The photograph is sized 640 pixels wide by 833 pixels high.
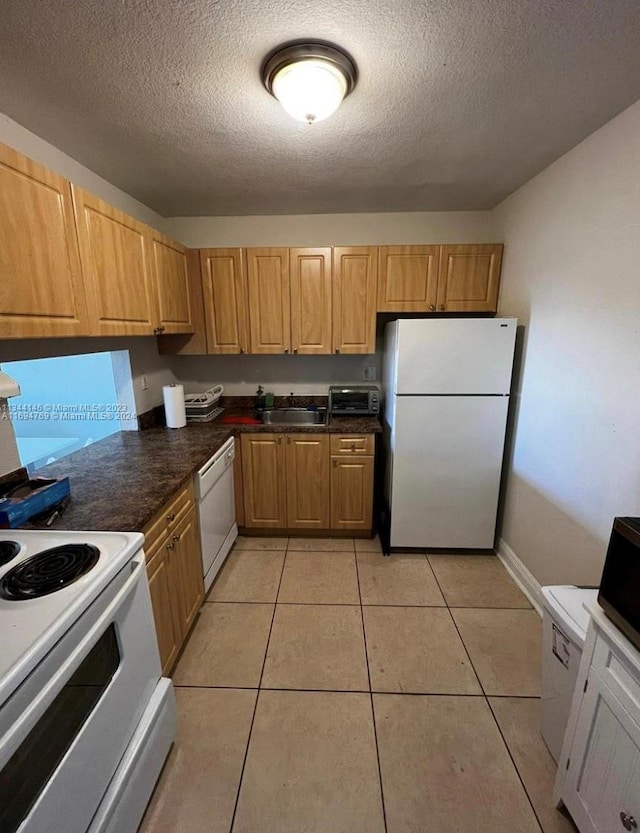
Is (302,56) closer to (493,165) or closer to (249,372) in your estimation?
(493,165)

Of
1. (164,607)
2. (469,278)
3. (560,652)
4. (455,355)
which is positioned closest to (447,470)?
(455,355)

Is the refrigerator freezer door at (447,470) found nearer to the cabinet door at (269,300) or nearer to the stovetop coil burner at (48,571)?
the cabinet door at (269,300)

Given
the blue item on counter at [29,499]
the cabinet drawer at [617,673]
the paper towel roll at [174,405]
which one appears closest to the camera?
the cabinet drawer at [617,673]

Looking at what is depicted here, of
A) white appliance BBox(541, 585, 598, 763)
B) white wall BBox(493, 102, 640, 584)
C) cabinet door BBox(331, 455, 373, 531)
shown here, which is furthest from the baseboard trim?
cabinet door BBox(331, 455, 373, 531)

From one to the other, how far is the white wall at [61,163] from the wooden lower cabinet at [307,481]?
1750 millimetres

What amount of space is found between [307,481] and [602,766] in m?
1.97

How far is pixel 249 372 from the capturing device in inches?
124

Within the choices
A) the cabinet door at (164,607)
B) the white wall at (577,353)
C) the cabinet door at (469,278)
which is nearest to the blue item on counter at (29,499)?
the cabinet door at (164,607)

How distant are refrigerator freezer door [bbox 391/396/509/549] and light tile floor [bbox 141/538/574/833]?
0.29 meters

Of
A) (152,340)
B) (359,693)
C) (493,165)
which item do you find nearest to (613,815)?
(359,693)

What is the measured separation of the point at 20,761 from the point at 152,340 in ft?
8.14

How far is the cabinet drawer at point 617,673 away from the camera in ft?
2.84

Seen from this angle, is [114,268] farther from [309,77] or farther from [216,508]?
[216,508]

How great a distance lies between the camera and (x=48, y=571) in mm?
1010
